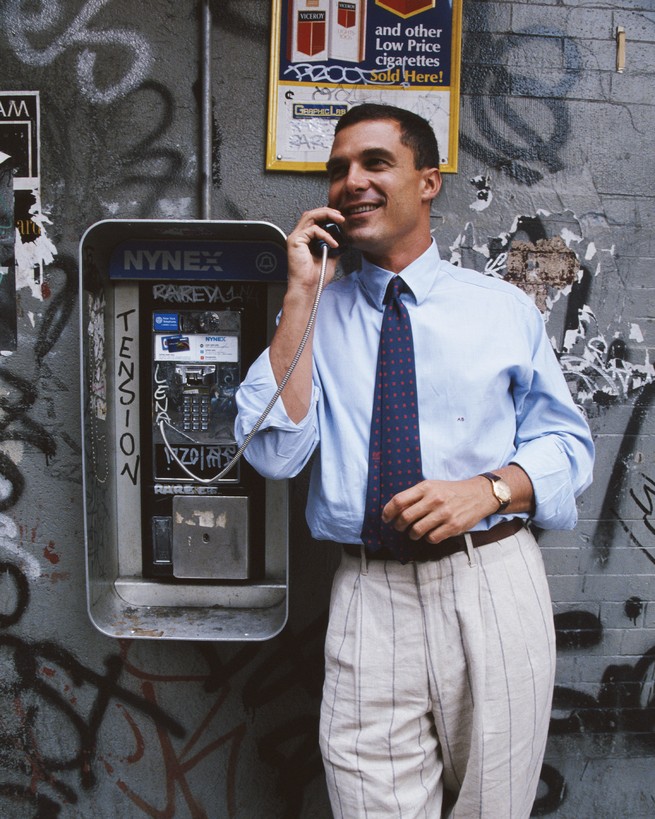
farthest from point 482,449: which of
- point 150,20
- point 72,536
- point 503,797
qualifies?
point 150,20

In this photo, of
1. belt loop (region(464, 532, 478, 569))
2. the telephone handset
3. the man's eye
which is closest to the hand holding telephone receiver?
the telephone handset

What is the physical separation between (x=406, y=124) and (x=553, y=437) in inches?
30.4

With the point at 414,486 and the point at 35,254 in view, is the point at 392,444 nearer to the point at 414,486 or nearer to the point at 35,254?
the point at 414,486

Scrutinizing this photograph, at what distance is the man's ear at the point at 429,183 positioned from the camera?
1.71 meters

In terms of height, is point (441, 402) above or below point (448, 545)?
above

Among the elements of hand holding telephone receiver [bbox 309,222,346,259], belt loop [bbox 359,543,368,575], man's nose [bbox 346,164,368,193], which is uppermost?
man's nose [bbox 346,164,368,193]

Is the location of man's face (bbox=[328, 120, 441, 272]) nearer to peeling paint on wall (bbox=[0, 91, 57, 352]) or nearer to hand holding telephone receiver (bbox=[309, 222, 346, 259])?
hand holding telephone receiver (bbox=[309, 222, 346, 259])

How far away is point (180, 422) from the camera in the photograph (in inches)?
81.5

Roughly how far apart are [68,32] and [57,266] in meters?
0.68

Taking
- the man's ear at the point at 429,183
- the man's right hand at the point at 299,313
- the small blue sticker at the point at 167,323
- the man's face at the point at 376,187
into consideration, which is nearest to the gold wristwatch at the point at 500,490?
the man's right hand at the point at 299,313

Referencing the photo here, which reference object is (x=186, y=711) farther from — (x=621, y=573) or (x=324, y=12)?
(x=324, y=12)

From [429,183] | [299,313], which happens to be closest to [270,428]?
[299,313]

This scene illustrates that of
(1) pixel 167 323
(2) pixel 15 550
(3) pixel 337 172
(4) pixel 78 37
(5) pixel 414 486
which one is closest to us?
(5) pixel 414 486

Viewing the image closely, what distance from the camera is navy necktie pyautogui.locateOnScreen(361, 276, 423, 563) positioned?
5.03ft
